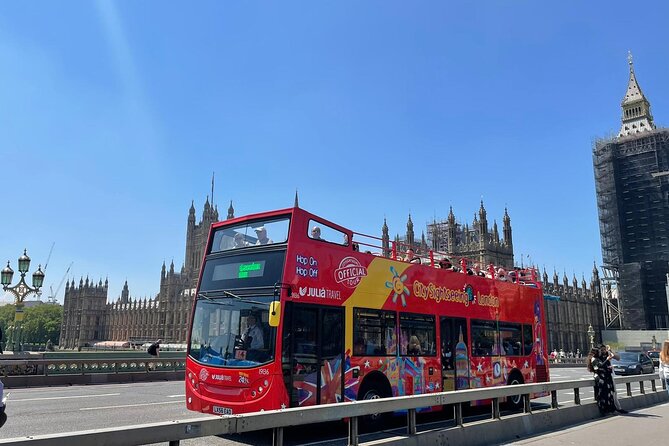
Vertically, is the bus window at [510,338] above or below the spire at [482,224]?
below

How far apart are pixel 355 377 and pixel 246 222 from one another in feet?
11.8

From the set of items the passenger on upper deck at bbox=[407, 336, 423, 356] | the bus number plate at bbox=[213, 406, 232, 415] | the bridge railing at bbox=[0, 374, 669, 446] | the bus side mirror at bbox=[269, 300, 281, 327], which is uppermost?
the bus side mirror at bbox=[269, 300, 281, 327]

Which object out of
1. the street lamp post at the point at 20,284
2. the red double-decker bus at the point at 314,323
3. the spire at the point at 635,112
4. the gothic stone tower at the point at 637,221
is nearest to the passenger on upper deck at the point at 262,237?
the red double-decker bus at the point at 314,323

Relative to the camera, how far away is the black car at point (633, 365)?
28531 mm

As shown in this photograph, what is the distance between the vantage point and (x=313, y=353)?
29.0 feet

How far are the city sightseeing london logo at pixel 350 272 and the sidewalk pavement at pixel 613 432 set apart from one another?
4.04 metres

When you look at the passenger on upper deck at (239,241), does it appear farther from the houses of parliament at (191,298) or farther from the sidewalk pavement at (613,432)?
the houses of parliament at (191,298)

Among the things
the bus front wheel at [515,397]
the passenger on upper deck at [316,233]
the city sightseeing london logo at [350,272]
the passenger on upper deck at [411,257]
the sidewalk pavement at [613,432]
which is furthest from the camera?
the bus front wheel at [515,397]

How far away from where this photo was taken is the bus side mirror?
8.09 meters

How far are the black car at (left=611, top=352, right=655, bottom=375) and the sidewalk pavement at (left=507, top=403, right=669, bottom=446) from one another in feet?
59.3

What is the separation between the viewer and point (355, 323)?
31.9ft

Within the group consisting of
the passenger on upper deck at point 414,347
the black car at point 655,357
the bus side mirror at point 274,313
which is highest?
the bus side mirror at point 274,313

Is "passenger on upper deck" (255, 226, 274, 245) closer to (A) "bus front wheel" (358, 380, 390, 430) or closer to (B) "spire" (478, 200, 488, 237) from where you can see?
(A) "bus front wheel" (358, 380, 390, 430)

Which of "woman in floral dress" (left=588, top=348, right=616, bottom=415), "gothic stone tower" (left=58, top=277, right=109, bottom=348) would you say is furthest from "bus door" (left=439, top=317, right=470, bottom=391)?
"gothic stone tower" (left=58, top=277, right=109, bottom=348)
